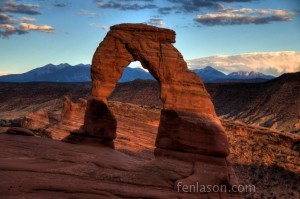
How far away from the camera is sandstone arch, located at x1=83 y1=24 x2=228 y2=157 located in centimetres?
2133

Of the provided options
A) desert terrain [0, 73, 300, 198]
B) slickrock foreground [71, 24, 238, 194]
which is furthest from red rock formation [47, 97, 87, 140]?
slickrock foreground [71, 24, 238, 194]

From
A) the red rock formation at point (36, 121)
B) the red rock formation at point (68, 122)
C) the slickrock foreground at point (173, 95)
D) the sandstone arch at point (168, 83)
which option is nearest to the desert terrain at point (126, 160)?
the red rock formation at point (36, 121)

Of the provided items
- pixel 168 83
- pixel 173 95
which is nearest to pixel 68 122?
pixel 168 83

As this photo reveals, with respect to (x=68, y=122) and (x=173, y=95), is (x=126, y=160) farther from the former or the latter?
(x=68, y=122)

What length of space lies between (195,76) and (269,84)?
313 ft

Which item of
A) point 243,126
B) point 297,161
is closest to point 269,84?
point 243,126

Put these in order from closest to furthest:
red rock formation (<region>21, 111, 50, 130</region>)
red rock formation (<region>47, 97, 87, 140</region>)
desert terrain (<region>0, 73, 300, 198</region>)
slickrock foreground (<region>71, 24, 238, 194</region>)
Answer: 1. desert terrain (<region>0, 73, 300, 198</region>)
2. slickrock foreground (<region>71, 24, 238, 194</region>)
3. red rock formation (<region>47, 97, 87, 140</region>)
4. red rock formation (<region>21, 111, 50, 130</region>)

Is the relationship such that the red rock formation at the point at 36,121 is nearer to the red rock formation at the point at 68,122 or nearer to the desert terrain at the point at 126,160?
the desert terrain at the point at 126,160

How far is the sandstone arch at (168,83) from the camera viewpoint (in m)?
21.3

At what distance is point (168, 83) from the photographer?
73.2 feet

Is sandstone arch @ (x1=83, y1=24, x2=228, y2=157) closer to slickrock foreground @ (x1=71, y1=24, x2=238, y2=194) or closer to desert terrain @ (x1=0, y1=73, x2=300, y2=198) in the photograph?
slickrock foreground @ (x1=71, y1=24, x2=238, y2=194)

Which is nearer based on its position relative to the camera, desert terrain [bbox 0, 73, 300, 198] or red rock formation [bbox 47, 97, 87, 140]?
desert terrain [bbox 0, 73, 300, 198]

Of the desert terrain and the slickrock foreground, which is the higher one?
the slickrock foreground

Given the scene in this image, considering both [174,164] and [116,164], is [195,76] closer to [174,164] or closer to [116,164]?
[174,164]
